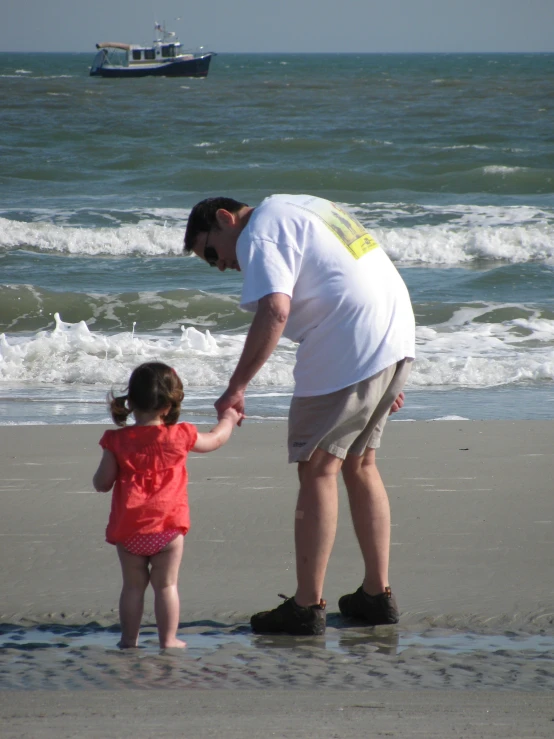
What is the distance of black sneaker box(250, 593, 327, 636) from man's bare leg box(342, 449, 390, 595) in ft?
0.63

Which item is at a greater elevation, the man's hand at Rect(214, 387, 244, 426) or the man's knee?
the man's hand at Rect(214, 387, 244, 426)

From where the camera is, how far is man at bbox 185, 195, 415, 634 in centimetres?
259

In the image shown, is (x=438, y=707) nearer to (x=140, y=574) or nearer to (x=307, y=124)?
(x=140, y=574)

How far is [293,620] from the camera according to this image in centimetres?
280

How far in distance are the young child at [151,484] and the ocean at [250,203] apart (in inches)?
124

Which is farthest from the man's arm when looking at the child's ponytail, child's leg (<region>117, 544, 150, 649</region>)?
child's leg (<region>117, 544, 150, 649</region>)

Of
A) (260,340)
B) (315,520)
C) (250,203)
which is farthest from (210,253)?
(250,203)

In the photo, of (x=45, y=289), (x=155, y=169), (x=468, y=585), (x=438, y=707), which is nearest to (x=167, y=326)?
(x=45, y=289)

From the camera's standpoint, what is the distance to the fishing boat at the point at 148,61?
2356 inches

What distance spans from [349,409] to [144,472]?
61 centimetres

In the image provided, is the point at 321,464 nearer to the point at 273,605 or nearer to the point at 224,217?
the point at 273,605

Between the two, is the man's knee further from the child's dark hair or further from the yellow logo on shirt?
the yellow logo on shirt

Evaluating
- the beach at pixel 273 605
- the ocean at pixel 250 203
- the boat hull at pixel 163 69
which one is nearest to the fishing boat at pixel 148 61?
the boat hull at pixel 163 69

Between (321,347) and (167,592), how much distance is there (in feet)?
2.69
